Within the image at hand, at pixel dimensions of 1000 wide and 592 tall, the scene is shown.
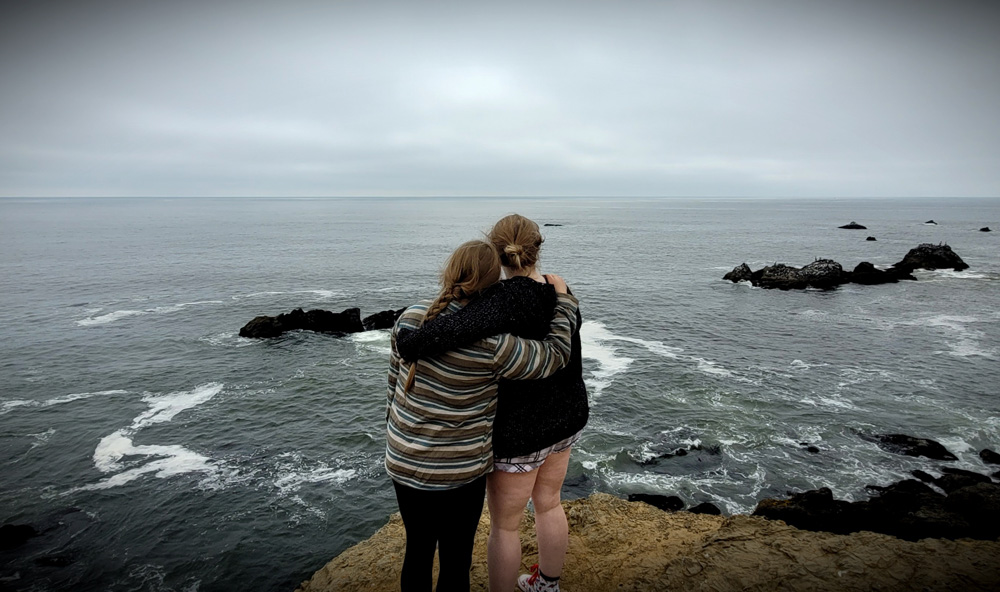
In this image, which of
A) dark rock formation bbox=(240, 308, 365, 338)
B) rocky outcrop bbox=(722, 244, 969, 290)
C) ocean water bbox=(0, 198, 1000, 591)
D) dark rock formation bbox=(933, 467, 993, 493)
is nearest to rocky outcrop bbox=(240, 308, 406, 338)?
dark rock formation bbox=(240, 308, 365, 338)

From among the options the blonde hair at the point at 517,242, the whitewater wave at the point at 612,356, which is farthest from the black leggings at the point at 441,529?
the whitewater wave at the point at 612,356

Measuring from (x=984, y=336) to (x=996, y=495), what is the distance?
2205cm

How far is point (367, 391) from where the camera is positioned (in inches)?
797

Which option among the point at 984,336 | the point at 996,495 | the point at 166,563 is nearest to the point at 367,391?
the point at 166,563

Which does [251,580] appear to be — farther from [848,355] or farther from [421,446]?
[848,355]

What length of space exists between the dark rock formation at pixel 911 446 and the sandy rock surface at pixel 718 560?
10.7 meters

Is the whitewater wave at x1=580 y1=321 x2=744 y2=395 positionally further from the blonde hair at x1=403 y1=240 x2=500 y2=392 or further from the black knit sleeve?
the blonde hair at x1=403 y1=240 x2=500 y2=392

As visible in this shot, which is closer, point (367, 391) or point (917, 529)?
point (917, 529)

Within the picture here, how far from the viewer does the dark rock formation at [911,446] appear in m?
14.5

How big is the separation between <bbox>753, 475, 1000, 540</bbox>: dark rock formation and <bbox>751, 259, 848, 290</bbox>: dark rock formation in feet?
110

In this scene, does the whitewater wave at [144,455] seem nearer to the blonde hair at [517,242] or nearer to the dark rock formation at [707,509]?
the dark rock formation at [707,509]

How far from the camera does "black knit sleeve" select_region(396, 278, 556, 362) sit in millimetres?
2971

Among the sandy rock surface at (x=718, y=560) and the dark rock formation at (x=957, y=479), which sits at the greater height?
the sandy rock surface at (x=718, y=560)

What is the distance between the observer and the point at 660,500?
40.9 ft
